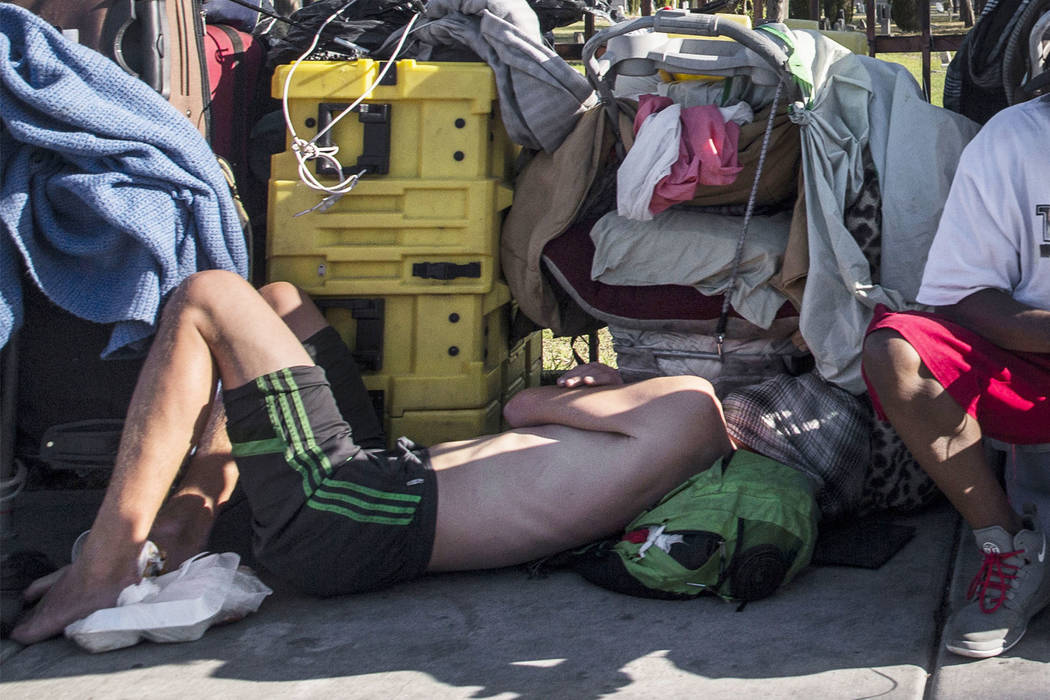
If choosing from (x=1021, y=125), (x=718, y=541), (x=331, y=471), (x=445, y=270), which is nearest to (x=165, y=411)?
(x=331, y=471)

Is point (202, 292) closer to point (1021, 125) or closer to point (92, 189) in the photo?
point (92, 189)

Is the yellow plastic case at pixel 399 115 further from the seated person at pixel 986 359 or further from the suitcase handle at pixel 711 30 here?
the seated person at pixel 986 359

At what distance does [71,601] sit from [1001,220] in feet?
7.17

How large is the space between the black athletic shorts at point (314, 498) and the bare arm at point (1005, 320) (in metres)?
1.25

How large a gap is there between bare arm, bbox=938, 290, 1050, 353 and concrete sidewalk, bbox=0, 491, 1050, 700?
0.58 metres

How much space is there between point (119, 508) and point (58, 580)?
235 mm

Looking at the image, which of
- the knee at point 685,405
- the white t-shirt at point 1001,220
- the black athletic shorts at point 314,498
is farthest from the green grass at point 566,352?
the white t-shirt at point 1001,220

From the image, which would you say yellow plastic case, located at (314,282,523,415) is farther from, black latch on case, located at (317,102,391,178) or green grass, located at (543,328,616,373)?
green grass, located at (543,328,616,373)

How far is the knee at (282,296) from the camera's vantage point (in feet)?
11.2

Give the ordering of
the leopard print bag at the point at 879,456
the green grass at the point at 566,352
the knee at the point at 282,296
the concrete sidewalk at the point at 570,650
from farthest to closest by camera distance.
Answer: the green grass at the point at 566,352, the knee at the point at 282,296, the leopard print bag at the point at 879,456, the concrete sidewalk at the point at 570,650

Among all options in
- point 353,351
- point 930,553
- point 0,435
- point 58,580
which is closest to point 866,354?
point 930,553

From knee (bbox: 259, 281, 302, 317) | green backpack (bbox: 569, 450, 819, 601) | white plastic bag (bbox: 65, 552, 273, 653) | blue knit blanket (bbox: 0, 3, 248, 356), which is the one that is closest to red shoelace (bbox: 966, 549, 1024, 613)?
green backpack (bbox: 569, 450, 819, 601)

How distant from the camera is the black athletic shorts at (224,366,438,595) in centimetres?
278

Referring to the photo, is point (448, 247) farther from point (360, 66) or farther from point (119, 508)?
point (119, 508)
